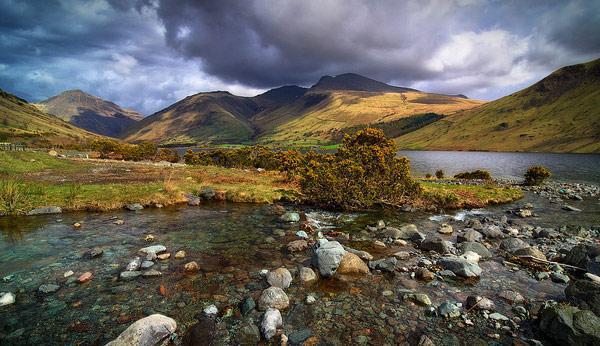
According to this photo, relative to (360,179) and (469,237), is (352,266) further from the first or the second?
(360,179)

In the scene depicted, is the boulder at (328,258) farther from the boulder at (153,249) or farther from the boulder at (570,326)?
the boulder at (153,249)

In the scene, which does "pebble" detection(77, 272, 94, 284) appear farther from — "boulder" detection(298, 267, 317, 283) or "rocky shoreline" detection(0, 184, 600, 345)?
"boulder" detection(298, 267, 317, 283)

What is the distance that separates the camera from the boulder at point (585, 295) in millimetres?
9730

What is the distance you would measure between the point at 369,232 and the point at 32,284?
1904 cm

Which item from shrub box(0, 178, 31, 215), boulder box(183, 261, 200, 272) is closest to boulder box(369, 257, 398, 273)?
boulder box(183, 261, 200, 272)

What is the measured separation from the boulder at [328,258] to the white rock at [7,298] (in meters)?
12.2

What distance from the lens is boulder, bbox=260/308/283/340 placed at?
31.9 ft

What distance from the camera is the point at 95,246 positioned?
680 inches

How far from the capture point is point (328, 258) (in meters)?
14.6

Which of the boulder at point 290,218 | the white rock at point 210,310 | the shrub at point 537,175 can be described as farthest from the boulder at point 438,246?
the shrub at point 537,175

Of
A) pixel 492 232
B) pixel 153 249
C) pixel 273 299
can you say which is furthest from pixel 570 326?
pixel 153 249

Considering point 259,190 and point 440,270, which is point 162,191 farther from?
point 440,270

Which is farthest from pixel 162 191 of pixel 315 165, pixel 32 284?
pixel 32 284

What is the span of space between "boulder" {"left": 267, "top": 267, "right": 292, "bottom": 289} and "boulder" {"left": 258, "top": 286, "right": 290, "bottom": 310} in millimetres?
1089
